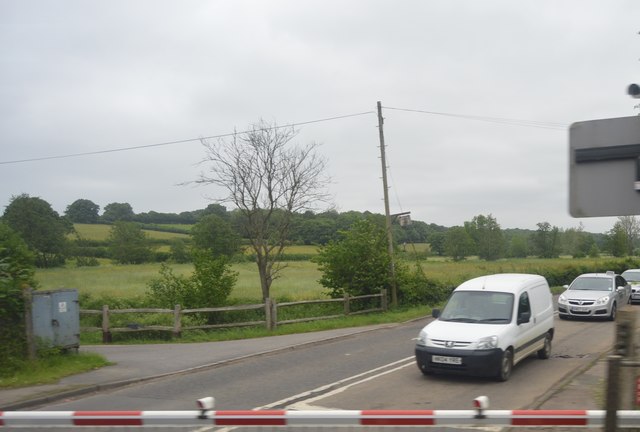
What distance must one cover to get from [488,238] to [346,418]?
76.0 meters

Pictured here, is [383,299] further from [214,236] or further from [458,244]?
[458,244]

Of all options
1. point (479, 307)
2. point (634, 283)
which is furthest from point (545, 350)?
point (634, 283)

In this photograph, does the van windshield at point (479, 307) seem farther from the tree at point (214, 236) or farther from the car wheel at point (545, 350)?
the tree at point (214, 236)

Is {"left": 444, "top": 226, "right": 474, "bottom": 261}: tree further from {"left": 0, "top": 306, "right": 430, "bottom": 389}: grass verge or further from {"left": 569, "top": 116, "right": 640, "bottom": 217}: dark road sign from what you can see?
{"left": 569, "top": 116, "right": 640, "bottom": 217}: dark road sign

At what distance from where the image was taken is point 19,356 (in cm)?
1172

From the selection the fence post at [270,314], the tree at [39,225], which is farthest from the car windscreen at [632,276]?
the tree at [39,225]

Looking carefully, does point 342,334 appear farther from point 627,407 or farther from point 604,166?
point 604,166

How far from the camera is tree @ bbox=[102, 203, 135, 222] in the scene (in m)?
64.7

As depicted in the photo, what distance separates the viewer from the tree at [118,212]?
6472 centimetres

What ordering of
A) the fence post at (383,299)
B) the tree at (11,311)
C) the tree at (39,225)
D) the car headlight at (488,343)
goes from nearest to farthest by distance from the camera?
the car headlight at (488,343), the tree at (11,311), the fence post at (383,299), the tree at (39,225)

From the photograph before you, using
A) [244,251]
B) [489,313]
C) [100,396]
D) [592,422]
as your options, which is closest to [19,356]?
[100,396]

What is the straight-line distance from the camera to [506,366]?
10.8m

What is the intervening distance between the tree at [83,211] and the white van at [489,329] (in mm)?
58408

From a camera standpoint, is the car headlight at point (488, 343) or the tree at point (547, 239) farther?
the tree at point (547, 239)
